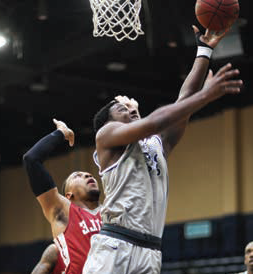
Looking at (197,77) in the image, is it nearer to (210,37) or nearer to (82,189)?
(210,37)

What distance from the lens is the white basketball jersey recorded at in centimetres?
419

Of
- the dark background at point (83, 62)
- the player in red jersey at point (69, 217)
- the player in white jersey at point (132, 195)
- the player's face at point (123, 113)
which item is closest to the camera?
the player in white jersey at point (132, 195)

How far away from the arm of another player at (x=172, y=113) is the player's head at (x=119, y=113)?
240 mm

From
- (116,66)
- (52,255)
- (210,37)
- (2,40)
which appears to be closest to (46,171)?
(52,255)

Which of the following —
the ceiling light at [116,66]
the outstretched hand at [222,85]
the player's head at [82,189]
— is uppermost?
the ceiling light at [116,66]

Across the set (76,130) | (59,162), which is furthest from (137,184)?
(59,162)

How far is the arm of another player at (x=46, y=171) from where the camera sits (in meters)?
5.18

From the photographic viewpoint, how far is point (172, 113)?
13.0 feet

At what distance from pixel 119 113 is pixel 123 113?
3 centimetres

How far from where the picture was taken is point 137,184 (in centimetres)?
424

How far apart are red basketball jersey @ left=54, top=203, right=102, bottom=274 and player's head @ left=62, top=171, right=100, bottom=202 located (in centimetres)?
27

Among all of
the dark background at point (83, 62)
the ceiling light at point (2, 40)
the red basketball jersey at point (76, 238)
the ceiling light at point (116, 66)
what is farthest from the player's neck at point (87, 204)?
the ceiling light at point (116, 66)

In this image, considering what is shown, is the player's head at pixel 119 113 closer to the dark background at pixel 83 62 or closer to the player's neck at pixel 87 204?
the player's neck at pixel 87 204

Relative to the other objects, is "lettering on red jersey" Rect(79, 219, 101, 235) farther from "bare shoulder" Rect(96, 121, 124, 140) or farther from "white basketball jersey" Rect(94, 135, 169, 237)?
"bare shoulder" Rect(96, 121, 124, 140)
